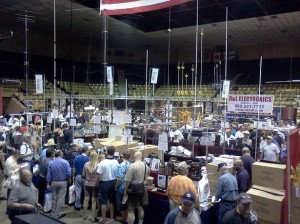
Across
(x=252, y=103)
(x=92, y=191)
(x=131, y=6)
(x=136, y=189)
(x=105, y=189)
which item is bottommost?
(x=92, y=191)

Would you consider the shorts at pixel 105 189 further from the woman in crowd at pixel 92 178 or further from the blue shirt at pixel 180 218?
the blue shirt at pixel 180 218

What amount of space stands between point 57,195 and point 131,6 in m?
4.38

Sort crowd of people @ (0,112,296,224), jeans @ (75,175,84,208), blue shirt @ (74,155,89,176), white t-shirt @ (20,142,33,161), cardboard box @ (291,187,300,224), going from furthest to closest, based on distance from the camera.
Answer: white t-shirt @ (20,142,33,161), jeans @ (75,175,84,208), blue shirt @ (74,155,89,176), crowd of people @ (0,112,296,224), cardboard box @ (291,187,300,224)

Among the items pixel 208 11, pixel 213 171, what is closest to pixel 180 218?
pixel 213 171

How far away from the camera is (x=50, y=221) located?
2488 millimetres

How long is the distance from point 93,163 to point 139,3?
12.0 ft

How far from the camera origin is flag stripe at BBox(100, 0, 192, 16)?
21.8 feet

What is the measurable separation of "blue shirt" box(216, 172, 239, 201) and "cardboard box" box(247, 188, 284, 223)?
0.27 meters

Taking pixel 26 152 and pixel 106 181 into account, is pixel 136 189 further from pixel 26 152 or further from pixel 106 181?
pixel 26 152

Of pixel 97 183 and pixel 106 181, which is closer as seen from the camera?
pixel 106 181

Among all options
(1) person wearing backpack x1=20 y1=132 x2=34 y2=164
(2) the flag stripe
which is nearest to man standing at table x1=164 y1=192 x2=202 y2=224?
(2) the flag stripe

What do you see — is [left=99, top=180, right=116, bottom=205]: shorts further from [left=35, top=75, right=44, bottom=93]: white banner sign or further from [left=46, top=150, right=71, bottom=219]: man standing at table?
[left=35, top=75, right=44, bottom=93]: white banner sign

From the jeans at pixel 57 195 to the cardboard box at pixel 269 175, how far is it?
3493 mm

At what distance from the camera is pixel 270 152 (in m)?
8.01
